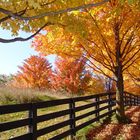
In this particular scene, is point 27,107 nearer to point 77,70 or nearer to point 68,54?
point 68,54

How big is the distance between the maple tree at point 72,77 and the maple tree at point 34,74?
148 inches

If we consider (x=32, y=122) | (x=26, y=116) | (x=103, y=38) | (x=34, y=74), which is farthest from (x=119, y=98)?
(x=34, y=74)

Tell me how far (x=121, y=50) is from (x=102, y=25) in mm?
2653

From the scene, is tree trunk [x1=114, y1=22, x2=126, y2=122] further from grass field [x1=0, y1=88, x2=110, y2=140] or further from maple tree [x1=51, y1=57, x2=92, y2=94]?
maple tree [x1=51, y1=57, x2=92, y2=94]

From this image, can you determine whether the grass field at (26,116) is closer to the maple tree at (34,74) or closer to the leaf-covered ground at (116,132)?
the leaf-covered ground at (116,132)

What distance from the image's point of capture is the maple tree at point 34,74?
57166 mm

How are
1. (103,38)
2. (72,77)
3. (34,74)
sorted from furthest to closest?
(34,74), (72,77), (103,38)

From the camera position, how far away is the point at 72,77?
52.1 meters

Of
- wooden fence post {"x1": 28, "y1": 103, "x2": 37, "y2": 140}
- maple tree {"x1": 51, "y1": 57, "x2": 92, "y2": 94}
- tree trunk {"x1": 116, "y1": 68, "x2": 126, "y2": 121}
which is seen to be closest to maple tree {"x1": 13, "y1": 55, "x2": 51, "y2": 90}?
maple tree {"x1": 51, "y1": 57, "x2": 92, "y2": 94}

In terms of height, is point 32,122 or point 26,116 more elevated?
point 32,122

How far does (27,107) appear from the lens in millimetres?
9227

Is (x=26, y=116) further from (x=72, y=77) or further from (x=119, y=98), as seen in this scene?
(x=72, y=77)

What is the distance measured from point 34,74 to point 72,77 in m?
8.51

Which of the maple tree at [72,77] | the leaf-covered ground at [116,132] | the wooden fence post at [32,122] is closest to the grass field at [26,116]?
the leaf-covered ground at [116,132]
